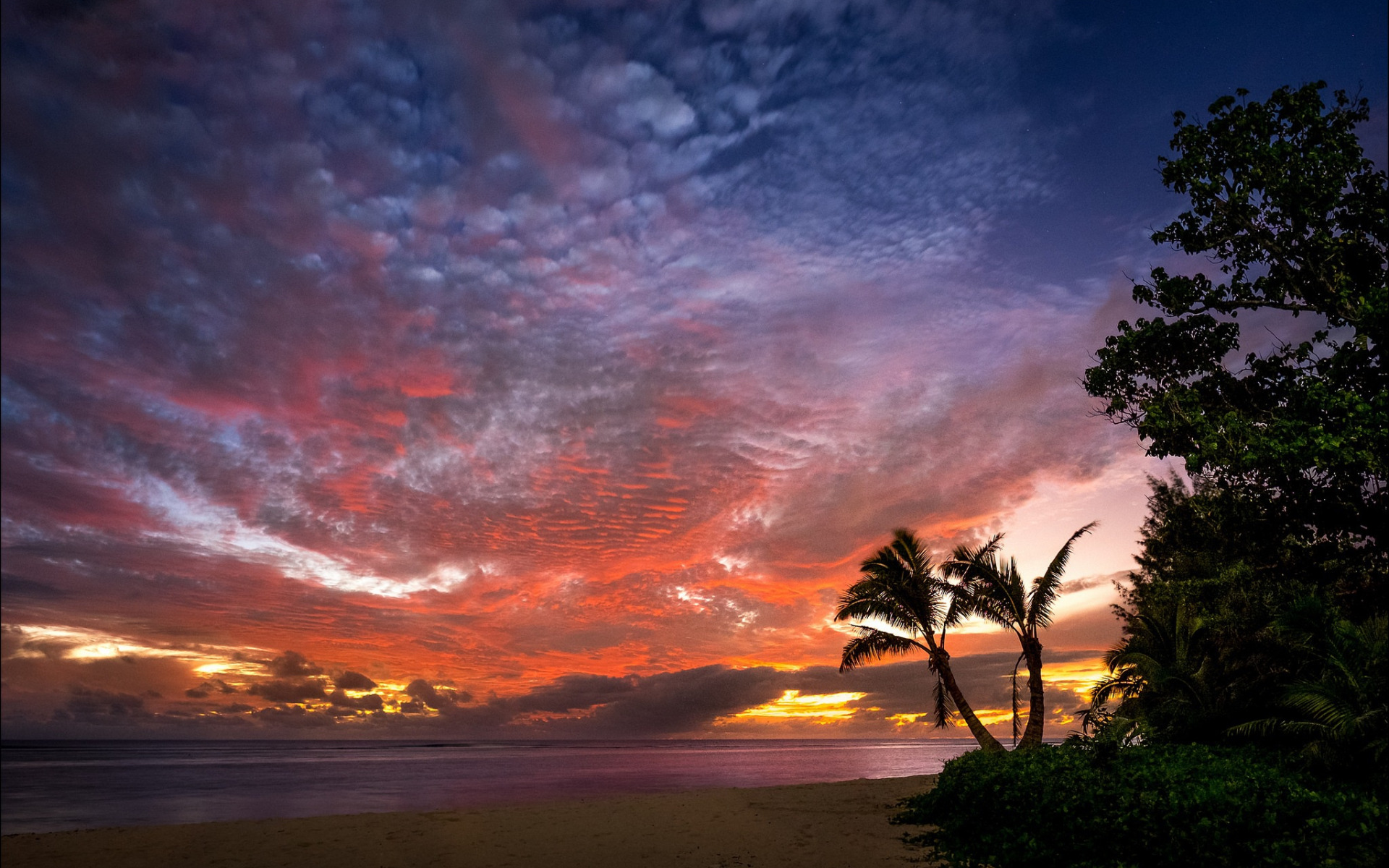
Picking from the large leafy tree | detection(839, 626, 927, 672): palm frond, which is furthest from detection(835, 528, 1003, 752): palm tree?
the large leafy tree

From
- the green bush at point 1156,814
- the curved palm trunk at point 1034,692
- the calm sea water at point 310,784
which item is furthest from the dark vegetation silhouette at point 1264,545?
the calm sea water at point 310,784

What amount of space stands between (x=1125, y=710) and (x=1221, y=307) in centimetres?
2094

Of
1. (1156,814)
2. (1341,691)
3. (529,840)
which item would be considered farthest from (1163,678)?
Result: (529,840)

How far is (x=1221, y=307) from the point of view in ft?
48.0

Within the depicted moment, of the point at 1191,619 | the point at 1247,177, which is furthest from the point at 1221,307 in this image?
the point at 1191,619

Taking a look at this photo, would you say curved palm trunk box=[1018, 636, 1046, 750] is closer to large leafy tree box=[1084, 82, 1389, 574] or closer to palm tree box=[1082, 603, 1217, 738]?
palm tree box=[1082, 603, 1217, 738]

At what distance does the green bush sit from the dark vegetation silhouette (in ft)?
0.09

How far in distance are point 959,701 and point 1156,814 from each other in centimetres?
1391

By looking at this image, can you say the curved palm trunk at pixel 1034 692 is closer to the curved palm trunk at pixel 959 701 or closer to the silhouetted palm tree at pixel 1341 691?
the curved palm trunk at pixel 959 701

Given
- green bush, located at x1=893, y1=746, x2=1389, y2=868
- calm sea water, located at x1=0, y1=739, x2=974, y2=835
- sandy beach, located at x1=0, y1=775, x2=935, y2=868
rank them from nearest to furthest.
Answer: green bush, located at x1=893, y1=746, x2=1389, y2=868 < sandy beach, located at x1=0, y1=775, x2=935, y2=868 < calm sea water, located at x1=0, y1=739, x2=974, y2=835

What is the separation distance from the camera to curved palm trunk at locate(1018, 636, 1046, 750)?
2102cm

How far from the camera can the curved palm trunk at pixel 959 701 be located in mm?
21016

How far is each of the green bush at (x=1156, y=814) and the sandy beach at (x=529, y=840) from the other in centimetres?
171

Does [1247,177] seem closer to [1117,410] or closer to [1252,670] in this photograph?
[1117,410]
